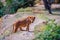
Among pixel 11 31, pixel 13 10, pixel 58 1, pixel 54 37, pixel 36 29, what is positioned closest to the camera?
pixel 54 37

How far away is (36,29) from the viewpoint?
252 inches

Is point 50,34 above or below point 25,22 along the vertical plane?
below

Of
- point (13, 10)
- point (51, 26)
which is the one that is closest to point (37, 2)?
point (13, 10)

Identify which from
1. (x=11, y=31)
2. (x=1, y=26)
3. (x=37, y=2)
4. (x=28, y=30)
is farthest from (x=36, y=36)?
(x=37, y=2)

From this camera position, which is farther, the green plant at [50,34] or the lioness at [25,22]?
the lioness at [25,22]

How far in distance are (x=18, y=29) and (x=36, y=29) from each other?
630mm

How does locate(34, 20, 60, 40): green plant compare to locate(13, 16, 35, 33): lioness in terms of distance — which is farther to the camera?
locate(13, 16, 35, 33): lioness

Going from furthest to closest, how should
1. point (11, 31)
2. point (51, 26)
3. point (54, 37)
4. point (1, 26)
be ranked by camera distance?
1. point (1, 26)
2. point (11, 31)
3. point (51, 26)
4. point (54, 37)

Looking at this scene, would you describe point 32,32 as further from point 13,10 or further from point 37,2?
point 37,2

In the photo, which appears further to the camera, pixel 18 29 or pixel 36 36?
pixel 18 29

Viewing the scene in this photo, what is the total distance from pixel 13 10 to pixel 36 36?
21.4 ft

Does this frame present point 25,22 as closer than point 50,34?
No

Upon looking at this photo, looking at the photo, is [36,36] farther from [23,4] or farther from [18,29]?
[23,4]

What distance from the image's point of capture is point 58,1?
562 inches
